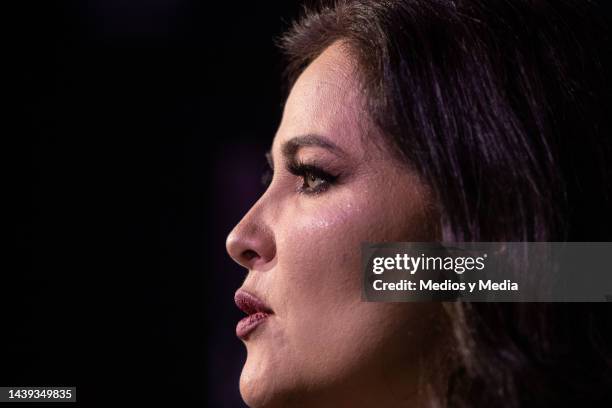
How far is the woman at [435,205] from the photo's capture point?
102 centimetres

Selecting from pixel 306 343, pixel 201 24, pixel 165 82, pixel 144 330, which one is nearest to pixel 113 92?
pixel 165 82

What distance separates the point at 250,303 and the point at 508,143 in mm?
453

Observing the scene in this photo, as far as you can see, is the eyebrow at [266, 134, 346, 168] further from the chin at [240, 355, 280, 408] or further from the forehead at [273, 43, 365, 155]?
the chin at [240, 355, 280, 408]

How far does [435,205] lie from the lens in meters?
1.07

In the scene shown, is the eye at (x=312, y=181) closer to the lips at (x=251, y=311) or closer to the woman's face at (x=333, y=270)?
the woman's face at (x=333, y=270)

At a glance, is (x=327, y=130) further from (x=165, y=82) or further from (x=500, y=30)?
(x=165, y=82)

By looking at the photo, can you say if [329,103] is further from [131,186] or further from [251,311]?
[131,186]

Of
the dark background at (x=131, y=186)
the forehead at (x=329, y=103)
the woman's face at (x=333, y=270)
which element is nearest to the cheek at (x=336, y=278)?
the woman's face at (x=333, y=270)

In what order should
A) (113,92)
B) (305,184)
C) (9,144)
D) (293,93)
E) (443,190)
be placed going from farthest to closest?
(113,92)
(9,144)
(293,93)
(305,184)
(443,190)

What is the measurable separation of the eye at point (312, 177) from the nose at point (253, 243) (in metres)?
0.09

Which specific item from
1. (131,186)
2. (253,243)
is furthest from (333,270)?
(131,186)

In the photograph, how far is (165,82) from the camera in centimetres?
208

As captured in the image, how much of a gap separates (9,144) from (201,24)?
1.91 ft

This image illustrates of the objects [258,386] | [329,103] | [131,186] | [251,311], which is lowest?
[258,386]
